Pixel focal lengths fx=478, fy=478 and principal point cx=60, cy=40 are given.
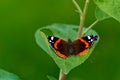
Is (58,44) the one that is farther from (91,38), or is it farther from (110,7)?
(110,7)

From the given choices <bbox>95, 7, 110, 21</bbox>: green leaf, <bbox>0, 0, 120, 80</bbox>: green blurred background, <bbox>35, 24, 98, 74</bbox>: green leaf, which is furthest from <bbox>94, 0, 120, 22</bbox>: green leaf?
<bbox>0, 0, 120, 80</bbox>: green blurred background

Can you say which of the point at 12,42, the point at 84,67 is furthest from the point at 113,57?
the point at 12,42

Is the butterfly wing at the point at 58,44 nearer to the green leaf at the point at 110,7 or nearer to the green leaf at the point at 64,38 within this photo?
the green leaf at the point at 64,38

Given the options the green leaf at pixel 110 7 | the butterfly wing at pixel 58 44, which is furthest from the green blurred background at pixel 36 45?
the green leaf at pixel 110 7

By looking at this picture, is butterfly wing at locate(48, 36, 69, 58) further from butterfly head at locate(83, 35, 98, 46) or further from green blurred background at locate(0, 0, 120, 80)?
A: green blurred background at locate(0, 0, 120, 80)

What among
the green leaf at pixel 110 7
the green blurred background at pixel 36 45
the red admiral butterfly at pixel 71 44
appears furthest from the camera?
the green blurred background at pixel 36 45
